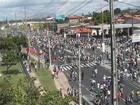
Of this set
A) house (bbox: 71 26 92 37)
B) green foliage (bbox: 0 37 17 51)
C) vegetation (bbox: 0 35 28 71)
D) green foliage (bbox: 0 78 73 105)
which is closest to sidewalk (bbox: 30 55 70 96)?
vegetation (bbox: 0 35 28 71)

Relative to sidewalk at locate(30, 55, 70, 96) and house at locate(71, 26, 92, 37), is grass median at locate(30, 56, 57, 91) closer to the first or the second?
sidewalk at locate(30, 55, 70, 96)

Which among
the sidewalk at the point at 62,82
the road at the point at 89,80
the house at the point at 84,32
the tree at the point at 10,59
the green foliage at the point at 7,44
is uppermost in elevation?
the house at the point at 84,32

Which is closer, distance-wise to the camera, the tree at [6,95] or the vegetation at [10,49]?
the tree at [6,95]

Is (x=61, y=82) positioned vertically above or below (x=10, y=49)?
below

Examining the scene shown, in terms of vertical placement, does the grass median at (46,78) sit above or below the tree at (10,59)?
below

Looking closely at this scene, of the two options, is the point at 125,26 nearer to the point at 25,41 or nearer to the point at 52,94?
the point at 25,41

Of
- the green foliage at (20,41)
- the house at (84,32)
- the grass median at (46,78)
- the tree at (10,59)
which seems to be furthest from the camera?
the house at (84,32)

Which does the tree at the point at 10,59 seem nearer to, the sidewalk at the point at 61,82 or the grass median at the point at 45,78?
the grass median at the point at 45,78

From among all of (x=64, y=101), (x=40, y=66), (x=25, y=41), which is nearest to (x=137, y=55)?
(x=40, y=66)

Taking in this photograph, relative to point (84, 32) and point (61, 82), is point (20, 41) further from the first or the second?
point (84, 32)

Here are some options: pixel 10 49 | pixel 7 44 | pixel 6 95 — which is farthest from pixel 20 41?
pixel 6 95

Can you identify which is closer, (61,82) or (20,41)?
(61,82)

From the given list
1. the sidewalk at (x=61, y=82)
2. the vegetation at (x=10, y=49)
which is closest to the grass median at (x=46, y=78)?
the sidewalk at (x=61, y=82)
